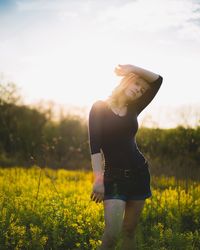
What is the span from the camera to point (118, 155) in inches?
145

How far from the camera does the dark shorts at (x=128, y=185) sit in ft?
11.6

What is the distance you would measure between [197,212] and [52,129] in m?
21.5

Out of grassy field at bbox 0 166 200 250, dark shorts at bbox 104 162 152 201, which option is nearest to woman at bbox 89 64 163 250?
dark shorts at bbox 104 162 152 201

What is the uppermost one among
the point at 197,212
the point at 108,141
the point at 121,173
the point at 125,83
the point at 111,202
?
the point at 125,83

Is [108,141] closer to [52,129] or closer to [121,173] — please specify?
[121,173]

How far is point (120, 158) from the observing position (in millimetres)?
3686

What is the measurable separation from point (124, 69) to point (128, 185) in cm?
105

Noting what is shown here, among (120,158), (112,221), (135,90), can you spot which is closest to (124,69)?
(135,90)

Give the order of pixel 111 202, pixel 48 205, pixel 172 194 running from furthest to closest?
1. pixel 172 194
2. pixel 48 205
3. pixel 111 202

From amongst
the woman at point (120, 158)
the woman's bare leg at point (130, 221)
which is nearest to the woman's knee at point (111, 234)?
the woman at point (120, 158)

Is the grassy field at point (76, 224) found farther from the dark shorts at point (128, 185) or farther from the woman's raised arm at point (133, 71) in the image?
the woman's raised arm at point (133, 71)

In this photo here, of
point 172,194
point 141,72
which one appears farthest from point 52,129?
point 141,72

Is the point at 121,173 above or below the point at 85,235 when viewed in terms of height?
above

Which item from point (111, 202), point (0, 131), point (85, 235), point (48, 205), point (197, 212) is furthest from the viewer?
point (0, 131)
